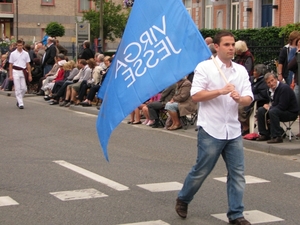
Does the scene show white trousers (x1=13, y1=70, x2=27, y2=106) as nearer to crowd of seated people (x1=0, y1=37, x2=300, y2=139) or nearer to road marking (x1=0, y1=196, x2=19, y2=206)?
crowd of seated people (x1=0, y1=37, x2=300, y2=139)

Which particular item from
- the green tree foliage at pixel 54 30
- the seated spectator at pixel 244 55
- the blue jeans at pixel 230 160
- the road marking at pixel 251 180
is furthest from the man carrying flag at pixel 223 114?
the green tree foliage at pixel 54 30

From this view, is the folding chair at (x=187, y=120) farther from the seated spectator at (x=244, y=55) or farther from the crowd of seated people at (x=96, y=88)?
the seated spectator at (x=244, y=55)

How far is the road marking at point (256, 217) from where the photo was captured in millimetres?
7227

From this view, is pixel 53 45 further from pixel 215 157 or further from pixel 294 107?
pixel 215 157

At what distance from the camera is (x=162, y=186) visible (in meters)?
9.03

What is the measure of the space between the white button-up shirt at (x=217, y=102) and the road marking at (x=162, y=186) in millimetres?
2183

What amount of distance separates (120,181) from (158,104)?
654cm

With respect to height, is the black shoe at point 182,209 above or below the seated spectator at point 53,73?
below

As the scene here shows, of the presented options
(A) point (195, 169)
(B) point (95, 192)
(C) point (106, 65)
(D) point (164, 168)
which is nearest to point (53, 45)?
(C) point (106, 65)

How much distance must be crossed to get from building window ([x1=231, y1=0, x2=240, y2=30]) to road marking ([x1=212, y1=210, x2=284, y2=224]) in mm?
30889

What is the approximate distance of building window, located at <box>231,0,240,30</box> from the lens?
37.8 metres

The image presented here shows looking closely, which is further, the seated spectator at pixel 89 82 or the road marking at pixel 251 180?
the seated spectator at pixel 89 82

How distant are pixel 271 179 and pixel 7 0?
59.3 m

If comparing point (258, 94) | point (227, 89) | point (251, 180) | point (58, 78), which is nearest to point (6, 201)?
point (227, 89)
